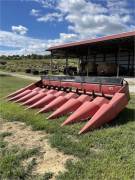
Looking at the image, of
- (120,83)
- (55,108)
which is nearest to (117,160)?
(120,83)

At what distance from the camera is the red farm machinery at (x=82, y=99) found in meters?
5.66

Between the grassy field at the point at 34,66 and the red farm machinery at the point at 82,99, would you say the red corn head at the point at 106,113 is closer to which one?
the red farm machinery at the point at 82,99

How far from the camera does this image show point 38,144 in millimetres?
4859

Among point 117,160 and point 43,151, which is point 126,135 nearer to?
point 117,160

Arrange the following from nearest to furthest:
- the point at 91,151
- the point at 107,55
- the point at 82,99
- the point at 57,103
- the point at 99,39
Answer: the point at 91,151, the point at 82,99, the point at 57,103, the point at 99,39, the point at 107,55

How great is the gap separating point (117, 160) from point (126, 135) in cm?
107

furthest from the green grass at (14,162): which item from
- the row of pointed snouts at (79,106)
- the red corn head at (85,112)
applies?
the red corn head at (85,112)

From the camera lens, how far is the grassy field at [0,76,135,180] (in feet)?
11.8

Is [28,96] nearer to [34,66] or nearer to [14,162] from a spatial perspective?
[14,162]

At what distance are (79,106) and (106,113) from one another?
1216mm

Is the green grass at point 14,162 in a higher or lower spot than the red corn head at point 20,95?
lower

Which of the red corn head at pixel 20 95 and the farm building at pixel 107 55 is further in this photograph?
the farm building at pixel 107 55

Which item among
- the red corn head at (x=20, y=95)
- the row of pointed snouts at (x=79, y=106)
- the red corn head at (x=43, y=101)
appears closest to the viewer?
the row of pointed snouts at (x=79, y=106)

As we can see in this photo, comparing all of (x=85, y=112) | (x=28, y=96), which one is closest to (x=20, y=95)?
(x=28, y=96)
